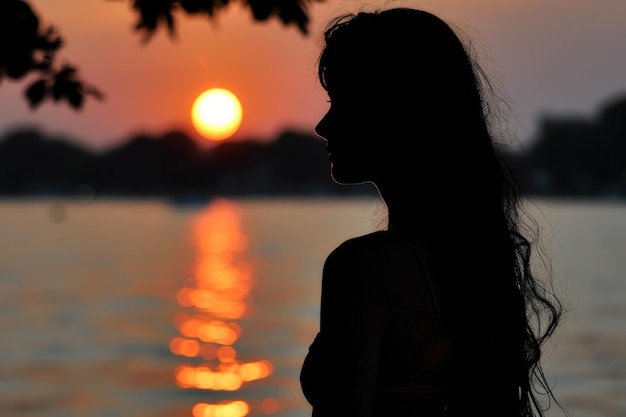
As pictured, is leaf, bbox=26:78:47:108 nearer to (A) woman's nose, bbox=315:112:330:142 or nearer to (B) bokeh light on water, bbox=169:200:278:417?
(A) woman's nose, bbox=315:112:330:142

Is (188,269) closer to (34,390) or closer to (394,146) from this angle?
(34,390)

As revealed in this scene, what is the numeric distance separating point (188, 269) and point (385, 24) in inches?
1811

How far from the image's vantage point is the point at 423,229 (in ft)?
6.73

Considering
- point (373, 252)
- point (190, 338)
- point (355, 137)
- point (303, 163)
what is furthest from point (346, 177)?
point (303, 163)

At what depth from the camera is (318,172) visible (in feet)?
628

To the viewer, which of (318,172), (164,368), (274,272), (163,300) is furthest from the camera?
(318,172)

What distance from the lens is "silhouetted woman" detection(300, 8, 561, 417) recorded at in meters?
1.91

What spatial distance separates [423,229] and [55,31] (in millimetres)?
2795

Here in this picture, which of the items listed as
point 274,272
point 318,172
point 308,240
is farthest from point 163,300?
point 318,172

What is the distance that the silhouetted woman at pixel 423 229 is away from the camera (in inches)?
75.1

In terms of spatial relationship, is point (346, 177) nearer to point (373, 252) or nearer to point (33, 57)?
point (373, 252)

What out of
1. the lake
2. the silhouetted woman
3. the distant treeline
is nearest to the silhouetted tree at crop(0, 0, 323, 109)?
the lake

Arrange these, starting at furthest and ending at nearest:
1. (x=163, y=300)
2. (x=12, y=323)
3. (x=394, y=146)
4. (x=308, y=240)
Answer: (x=308, y=240)
(x=163, y=300)
(x=12, y=323)
(x=394, y=146)

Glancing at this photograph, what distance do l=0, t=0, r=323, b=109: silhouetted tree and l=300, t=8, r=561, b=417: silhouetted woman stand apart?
240 cm
